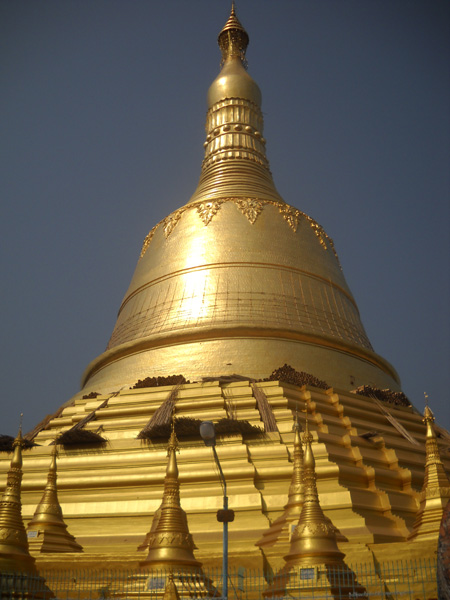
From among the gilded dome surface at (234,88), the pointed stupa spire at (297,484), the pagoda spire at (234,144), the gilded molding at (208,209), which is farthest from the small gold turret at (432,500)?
the gilded dome surface at (234,88)

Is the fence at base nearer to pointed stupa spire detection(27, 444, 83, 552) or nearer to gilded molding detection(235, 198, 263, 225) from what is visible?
pointed stupa spire detection(27, 444, 83, 552)

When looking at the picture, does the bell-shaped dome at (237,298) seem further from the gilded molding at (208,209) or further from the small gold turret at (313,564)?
the small gold turret at (313,564)

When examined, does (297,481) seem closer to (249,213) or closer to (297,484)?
(297,484)

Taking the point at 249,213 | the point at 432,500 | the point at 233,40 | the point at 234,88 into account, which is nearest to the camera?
the point at 432,500

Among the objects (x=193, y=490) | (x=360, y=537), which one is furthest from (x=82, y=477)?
(x=360, y=537)

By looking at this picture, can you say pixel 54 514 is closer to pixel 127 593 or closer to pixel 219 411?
pixel 127 593

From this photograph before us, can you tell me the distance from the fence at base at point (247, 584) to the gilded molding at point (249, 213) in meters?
11.9

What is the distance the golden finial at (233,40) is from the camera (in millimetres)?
25938

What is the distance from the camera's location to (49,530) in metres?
9.59

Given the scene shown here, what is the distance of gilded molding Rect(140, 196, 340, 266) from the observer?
19272 mm

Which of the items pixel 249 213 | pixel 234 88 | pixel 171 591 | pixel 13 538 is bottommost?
pixel 171 591

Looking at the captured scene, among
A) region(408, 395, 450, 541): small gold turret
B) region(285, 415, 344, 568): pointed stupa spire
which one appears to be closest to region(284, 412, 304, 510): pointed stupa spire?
region(285, 415, 344, 568): pointed stupa spire

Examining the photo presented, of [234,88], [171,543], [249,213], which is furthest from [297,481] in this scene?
[234,88]

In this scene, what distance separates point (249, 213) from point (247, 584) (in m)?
12.3
